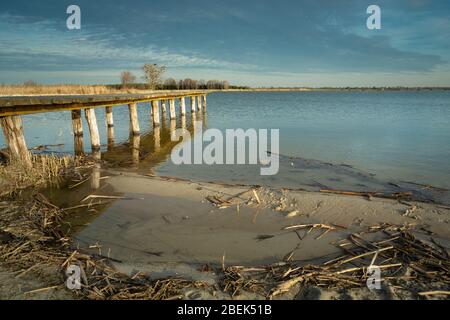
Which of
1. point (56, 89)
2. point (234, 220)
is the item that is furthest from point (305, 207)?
point (56, 89)

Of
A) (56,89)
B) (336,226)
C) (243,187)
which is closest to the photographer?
(336,226)

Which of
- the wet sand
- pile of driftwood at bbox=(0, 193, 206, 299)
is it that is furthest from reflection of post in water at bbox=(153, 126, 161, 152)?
pile of driftwood at bbox=(0, 193, 206, 299)

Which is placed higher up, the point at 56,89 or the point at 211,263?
the point at 56,89

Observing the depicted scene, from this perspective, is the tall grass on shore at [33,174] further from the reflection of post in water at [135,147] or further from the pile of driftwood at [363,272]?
the pile of driftwood at [363,272]

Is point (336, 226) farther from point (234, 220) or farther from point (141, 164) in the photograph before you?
point (141, 164)

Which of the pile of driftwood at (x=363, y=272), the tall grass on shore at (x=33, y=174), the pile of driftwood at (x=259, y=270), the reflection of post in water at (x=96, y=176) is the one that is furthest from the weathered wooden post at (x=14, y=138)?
the pile of driftwood at (x=363, y=272)

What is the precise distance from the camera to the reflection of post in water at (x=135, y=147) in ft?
37.9

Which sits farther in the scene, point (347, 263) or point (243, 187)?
point (243, 187)

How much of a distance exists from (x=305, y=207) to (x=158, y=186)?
3.59m

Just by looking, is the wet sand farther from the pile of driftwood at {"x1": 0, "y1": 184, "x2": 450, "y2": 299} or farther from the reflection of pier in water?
the reflection of pier in water

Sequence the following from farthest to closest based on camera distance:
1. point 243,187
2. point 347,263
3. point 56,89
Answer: point 56,89
point 243,187
point 347,263

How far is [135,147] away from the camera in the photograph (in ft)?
45.4

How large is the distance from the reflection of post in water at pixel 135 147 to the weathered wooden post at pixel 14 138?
3.48 metres

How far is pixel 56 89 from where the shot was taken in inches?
1041
